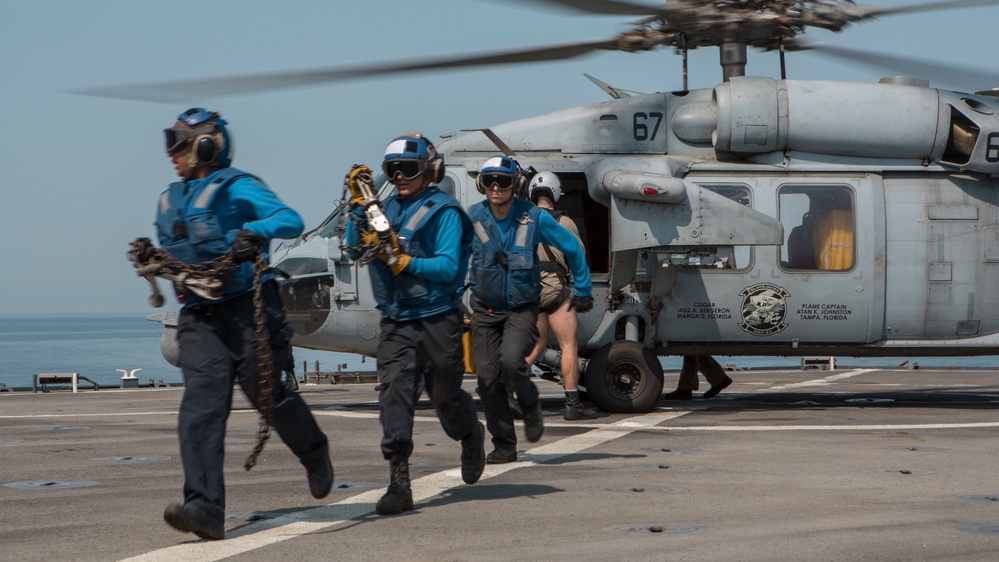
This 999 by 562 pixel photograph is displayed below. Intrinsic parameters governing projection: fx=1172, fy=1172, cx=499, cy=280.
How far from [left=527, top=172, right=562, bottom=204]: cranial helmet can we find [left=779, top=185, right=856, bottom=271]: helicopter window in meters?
2.56

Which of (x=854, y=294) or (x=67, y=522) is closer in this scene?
(x=67, y=522)

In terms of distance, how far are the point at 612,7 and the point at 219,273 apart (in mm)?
3938

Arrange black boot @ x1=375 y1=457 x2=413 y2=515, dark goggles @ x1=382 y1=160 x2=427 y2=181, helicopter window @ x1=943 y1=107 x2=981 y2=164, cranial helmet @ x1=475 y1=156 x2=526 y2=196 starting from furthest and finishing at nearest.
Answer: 1. helicopter window @ x1=943 y1=107 x2=981 y2=164
2. cranial helmet @ x1=475 y1=156 x2=526 y2=196
3. dark goggles @ x1=382 y1=160 x2=427 y2=181
4. black boot @ x1=375 y1=457 x2=413 y2=515

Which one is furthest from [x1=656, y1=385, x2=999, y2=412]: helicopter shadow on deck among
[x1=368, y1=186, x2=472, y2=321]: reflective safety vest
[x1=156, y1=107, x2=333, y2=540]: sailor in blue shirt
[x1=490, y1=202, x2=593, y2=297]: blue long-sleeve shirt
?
[x1=156, y1=107, x2=333, y2=540]: sailor in blue shirt

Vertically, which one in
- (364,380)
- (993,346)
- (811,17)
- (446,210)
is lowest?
(364,380)

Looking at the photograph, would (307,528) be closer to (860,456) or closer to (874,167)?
(860,456)

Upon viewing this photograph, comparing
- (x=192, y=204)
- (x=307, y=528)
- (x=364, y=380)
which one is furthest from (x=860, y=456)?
(x=364, y=380)

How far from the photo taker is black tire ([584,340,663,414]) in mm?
11281

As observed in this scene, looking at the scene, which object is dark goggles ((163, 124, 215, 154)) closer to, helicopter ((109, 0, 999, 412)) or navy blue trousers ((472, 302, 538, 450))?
navy blue trousers ((472, 302, 538, 450))

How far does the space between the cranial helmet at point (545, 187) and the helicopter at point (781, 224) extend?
2.86ft

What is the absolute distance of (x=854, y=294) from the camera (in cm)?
1168

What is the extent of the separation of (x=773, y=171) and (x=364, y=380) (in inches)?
440

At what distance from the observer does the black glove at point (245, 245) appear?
512 cm

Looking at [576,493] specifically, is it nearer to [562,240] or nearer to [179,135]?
[562,240]
